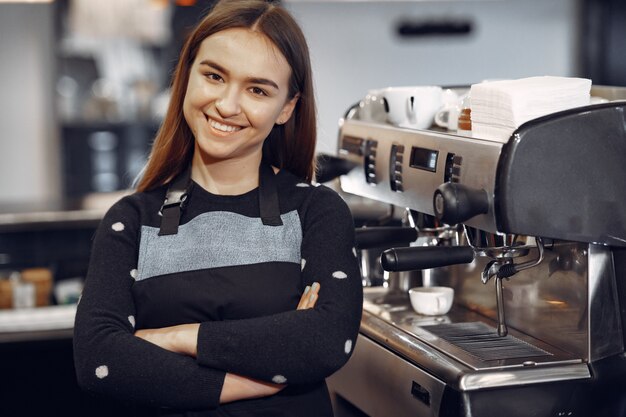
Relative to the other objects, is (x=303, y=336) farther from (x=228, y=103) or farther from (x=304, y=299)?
(x=228, y=103)

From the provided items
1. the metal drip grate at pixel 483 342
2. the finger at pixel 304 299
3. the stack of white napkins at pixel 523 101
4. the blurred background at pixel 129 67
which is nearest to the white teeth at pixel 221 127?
the finger at pixel 304 299

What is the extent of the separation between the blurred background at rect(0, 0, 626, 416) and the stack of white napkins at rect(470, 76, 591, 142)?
2.11 metres

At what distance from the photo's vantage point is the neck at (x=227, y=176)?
143 cm

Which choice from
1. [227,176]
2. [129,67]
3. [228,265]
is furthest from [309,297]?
[129,67]

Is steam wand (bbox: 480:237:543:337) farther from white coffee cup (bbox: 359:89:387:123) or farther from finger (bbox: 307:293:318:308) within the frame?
white coffee cup (bbox: 359:89:387:123)

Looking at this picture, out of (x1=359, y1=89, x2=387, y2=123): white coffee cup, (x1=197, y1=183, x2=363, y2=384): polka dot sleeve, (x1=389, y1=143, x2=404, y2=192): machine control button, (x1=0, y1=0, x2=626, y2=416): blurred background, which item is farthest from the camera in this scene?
(x1=0, y1=0, x2=626, y2=416): blurred background

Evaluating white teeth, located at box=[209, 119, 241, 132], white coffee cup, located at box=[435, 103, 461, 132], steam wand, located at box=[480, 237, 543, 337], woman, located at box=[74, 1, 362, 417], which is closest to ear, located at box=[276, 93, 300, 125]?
woman, located at box=[74, 1, 362, 417]

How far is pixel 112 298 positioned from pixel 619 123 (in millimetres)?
747

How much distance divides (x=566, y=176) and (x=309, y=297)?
0.40 meters

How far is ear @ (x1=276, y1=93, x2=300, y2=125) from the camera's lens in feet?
4.81

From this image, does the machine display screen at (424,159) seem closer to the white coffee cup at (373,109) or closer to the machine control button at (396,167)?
the machine control button at (396,167)

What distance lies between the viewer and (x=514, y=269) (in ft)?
4.42

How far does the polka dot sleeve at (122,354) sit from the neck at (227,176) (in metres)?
0.15

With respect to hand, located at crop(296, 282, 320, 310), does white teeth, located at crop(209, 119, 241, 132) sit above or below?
above
